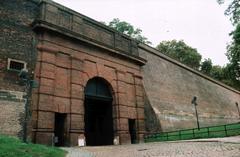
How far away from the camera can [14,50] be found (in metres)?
13.0

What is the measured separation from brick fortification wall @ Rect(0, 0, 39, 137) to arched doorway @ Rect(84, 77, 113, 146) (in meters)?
4.50

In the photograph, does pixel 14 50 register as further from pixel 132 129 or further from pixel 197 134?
pixel 197 134

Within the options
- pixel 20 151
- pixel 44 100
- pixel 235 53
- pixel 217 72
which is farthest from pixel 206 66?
pixel 20 151

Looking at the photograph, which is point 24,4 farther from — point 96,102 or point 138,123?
point 138,123

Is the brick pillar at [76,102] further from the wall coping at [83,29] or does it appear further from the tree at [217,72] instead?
the tree at [217,72]

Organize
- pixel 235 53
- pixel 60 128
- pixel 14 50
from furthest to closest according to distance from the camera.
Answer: pixel 235 53 → pixel 60 128 → pixel 14 50

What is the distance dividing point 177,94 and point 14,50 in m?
15.4

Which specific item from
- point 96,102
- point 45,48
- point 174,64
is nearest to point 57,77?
point 45,48

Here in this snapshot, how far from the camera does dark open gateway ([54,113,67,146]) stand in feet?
45.5

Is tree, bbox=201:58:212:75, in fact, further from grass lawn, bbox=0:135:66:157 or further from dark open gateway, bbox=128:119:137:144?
grass lawn, bbox=0:135:66:157

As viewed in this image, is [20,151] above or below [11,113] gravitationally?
below

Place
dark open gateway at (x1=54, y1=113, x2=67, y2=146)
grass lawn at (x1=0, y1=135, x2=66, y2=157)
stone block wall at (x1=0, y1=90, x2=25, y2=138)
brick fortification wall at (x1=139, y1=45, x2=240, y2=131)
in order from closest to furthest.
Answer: grass lawn at (x1=0, y1=135, x2=66, y2=157)
stone block wall at (x1=0, y1=90, x2=25, y2=138)
dark open gateway at (x1=54, y1=113, x2=67, y2=146)
brick fortification wall at (x1=139, y1=45, x2=240, y2=131)

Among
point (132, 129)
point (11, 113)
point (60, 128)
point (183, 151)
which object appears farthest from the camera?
point (132, 129)

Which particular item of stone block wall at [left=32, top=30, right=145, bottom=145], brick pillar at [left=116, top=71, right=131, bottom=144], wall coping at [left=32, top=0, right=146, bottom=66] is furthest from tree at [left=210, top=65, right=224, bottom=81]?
brick pillar at [left=116, top=71, right=131, bottom=144]
